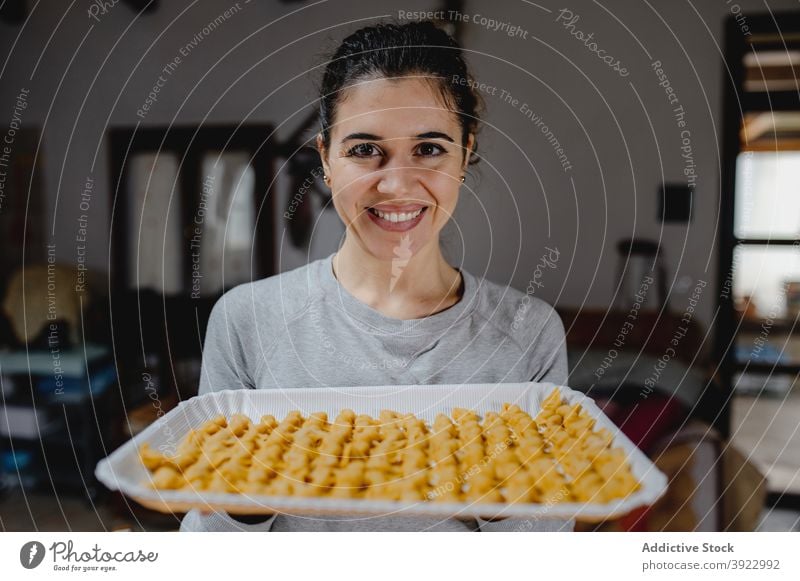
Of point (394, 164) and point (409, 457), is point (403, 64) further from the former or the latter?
point (409, 457)

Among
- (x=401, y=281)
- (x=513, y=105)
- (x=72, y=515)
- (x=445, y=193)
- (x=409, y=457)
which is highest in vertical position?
(x=513, y=105)

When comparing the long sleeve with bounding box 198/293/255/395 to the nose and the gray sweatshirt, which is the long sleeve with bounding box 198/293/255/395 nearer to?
the gray sweatshirt

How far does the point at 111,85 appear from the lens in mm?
813

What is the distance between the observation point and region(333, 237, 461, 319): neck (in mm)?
801

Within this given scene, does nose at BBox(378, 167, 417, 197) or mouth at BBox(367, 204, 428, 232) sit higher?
nose at BBox(378, 167, 417, 197)

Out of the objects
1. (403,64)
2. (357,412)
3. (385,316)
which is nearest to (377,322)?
(385,316)

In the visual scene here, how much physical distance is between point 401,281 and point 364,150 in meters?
0.18

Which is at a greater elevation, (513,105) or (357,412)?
(513,105)

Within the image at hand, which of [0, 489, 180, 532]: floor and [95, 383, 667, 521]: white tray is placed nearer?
[95, 383, 667, 521]: white tray

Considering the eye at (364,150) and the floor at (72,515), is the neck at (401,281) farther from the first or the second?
the floor at (72,515)

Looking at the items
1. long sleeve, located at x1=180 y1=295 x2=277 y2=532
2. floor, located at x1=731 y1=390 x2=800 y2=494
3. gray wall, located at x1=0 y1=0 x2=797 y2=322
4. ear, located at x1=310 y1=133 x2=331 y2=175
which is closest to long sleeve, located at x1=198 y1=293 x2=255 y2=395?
long sleeve, located at x1=180 y1=295 x2=277 y2=532

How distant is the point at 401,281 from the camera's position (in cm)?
80

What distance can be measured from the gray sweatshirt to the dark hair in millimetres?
205

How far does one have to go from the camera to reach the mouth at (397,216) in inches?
30.3
